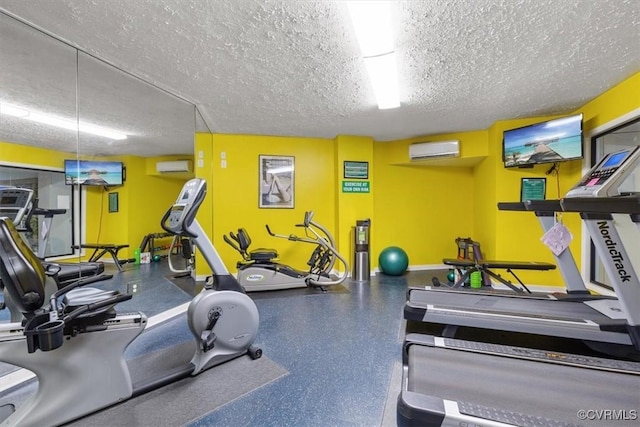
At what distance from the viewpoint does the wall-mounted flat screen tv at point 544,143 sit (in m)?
3.14

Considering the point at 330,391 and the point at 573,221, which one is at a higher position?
the point at 573,221

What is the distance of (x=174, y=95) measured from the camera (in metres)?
2.95

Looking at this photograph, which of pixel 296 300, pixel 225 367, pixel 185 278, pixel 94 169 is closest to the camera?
pixel 225 367

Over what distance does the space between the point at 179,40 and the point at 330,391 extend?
2702 millimetres

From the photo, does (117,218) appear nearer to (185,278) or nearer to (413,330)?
(185,278)

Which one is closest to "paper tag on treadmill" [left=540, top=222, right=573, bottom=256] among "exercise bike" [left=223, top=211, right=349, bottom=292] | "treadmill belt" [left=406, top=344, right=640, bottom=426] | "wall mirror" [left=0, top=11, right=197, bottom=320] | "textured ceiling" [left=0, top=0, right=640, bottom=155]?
"treadmill belt" [left=406, top=344, right=640, bottom=426]

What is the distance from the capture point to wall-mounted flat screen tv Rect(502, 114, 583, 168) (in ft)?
10.3

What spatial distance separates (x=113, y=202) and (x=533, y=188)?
536 centimetres

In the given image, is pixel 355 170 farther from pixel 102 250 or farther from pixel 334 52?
pixel 102 250

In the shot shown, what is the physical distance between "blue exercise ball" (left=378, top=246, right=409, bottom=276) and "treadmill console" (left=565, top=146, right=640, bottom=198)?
2946mm

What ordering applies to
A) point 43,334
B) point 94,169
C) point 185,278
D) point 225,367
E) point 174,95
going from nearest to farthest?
1. point 43,334
2. point 225,367
3. point 94,169
4. point 174,95
5. point 185,278

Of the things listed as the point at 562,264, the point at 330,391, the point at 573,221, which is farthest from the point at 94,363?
the point at 573,221

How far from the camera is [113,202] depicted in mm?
3021

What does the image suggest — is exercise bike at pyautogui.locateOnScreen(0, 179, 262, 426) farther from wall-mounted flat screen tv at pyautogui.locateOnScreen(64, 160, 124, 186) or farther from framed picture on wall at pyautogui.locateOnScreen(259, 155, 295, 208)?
framed picture on wall at pyautogui.locateOnScreen(259, 155, 295, 208)
